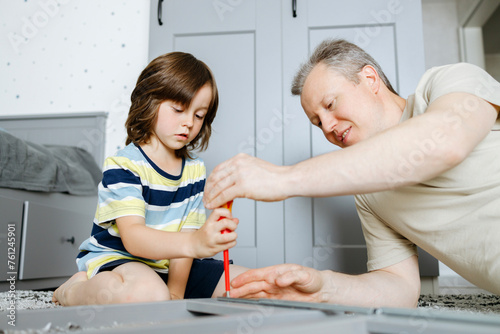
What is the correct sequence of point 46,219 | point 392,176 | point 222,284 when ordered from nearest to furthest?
point 392,176, point 222,284, point 46,219

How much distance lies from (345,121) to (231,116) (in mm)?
718

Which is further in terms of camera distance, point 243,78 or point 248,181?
point 243,78

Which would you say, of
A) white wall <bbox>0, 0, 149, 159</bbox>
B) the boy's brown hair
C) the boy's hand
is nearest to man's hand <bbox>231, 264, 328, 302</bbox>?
the boy's hand

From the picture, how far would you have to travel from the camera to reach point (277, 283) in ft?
2.61

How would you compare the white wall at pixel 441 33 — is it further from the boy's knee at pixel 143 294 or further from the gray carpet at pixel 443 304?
the boy's knee at pixel 143 294

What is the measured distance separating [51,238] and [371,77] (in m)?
1.53

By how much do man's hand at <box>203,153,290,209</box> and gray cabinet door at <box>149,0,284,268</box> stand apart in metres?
0.94

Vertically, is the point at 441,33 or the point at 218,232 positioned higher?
the point at 441,33

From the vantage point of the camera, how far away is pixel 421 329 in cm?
36

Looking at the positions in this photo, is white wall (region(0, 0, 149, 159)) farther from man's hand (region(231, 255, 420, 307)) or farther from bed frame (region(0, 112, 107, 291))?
man's hand (region(231, 255, 420, 307))

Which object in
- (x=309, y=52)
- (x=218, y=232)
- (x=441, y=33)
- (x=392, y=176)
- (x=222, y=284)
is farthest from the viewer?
(x=441, y=33)

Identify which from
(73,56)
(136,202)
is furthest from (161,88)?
(73,56)

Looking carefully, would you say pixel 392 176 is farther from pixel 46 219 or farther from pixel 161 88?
pixel 46 219

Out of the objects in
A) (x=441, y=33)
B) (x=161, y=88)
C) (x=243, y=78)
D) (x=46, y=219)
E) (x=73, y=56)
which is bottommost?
(x=46, y=219)
